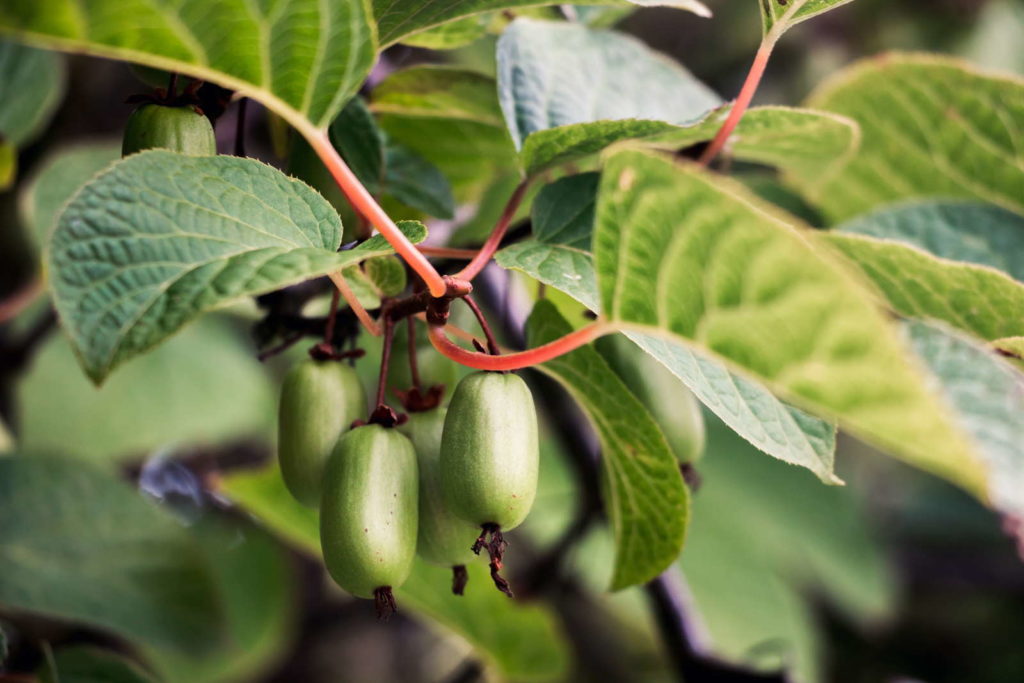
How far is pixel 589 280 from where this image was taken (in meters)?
0.50

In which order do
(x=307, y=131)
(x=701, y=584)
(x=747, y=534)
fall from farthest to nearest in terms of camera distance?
1. (x=747, y=534)
2. (x=701, y=584)
3. (x=307, y=131)

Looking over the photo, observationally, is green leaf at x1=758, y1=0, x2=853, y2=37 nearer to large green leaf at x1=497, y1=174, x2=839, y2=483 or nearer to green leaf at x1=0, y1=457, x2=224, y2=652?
large green leaf at x1=497, y1=174, x2=839, y2=483

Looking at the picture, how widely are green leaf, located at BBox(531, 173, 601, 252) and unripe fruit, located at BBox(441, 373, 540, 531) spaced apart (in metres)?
0.11

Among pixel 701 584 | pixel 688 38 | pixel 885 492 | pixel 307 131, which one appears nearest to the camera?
pixel 307 131

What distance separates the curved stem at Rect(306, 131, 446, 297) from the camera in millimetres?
430

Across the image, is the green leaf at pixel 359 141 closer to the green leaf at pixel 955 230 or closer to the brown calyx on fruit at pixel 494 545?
the brown calyx on fruit at pixel 494 545

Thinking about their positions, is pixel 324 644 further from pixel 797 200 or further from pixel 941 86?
pixel 941 86

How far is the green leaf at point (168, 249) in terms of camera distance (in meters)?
0.36

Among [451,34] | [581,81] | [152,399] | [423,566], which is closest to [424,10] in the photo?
[451,34]

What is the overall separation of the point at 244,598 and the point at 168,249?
49.5 inches

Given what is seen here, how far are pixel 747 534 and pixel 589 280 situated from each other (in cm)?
133

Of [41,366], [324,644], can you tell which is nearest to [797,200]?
[41,366]

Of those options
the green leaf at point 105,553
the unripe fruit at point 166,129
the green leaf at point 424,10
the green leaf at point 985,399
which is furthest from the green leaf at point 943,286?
the green leaf at point 105,553

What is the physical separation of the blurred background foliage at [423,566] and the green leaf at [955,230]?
9.9 inches
